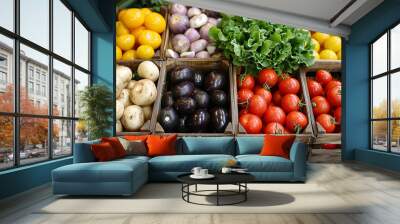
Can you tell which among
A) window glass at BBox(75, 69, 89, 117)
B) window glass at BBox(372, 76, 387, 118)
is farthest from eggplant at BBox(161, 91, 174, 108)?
window glass at BBox(372, 76, 387, 118)

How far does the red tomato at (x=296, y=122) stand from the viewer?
7.07 meters

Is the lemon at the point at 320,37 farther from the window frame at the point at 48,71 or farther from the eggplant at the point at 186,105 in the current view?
the window frame at the point at 48,71

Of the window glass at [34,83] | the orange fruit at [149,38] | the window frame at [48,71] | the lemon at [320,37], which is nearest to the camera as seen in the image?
the window frame at [48,71]

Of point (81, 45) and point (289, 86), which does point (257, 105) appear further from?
point (81, 45)

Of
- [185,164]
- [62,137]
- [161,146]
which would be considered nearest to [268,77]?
[161,146]

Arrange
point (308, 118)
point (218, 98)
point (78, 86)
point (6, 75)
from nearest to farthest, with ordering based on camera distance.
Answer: point (6, 75) < point (78, 86) < point (218, 98) < point (308, 118)

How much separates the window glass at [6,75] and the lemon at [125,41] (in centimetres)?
319

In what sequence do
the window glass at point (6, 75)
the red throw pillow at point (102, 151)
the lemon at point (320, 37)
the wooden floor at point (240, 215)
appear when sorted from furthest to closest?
1. the lemon at point (320, 37)
2. the red throw pillow at point (102, 151)
3. the window glass at point (6, 75)
4. the wooden floor at point (240, 215)

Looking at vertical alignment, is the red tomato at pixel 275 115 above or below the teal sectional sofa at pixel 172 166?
above

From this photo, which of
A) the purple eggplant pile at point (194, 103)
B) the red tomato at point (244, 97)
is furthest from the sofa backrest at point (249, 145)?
the red tomato at point (244, 97)

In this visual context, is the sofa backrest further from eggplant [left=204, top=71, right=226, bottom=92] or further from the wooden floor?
eggplant [left=204, top=71, right=226, bottom=92]

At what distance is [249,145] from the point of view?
231 inches

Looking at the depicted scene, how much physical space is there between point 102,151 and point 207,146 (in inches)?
64.8

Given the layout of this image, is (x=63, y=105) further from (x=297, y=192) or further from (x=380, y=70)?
(x=380, y=70)
